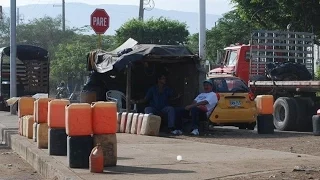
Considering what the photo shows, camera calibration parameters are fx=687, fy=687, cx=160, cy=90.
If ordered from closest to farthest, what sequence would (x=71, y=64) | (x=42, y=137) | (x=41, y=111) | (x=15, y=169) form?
(x=15, y=169) → (x=42, y=137) → (x=41, y=111) → (x=71, y=64)

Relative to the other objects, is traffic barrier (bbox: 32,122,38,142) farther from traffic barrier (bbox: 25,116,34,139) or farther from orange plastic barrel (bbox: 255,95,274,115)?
orange plastic barrel (bbox: 255,95,274,115)

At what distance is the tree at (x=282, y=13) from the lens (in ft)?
85.7

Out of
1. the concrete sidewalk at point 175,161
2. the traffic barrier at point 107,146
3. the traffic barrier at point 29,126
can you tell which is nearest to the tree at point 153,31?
the traffic barrier at point 29,126

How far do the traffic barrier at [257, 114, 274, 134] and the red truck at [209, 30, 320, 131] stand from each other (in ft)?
4.70

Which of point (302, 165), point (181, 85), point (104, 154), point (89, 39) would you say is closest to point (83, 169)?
point (104, 154)

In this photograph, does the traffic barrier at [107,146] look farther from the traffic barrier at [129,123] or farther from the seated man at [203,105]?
the traffic barrier at [129,123]

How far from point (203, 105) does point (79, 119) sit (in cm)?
675

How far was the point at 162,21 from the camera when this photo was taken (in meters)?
50.2

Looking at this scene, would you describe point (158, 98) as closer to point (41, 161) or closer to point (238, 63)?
point (238, 63)

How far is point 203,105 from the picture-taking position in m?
16.1

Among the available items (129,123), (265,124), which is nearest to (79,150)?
(129,123)

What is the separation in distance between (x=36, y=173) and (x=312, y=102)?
9104 millimetres

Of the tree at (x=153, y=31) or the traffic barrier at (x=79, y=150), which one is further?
the tree at (x=153, y=31)

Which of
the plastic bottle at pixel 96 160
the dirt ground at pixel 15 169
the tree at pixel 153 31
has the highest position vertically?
the tree at pixel 153 31
